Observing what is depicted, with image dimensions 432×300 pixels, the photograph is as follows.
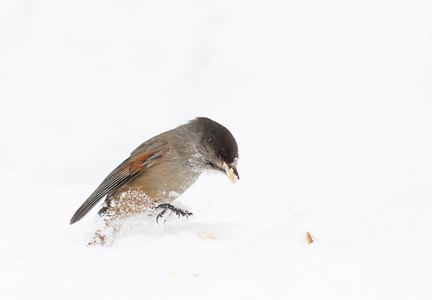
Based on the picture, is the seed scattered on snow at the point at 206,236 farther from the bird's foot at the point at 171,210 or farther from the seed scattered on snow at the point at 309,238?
the seed scattered on snow at the point at 309,238

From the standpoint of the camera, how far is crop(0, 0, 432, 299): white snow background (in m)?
4.07

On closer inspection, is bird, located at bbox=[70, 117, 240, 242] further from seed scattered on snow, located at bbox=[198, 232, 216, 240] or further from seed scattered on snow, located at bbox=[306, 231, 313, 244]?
seed scattered on snow, located at bbox=[306, 231, 313, 244]

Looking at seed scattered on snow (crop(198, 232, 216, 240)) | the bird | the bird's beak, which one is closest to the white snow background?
seed scattered on snow (crop(198, 232, 216, 240))

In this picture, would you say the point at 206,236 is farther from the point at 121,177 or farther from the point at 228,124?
the point at 228,124

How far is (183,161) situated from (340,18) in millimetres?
4181

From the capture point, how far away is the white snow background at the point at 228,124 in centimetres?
407

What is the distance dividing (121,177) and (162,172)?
1.10 ft

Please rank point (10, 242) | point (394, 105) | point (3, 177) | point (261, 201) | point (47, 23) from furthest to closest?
point (47, 23), point (394, 105), point (3, 177), point (261, 201), point (10, 242)

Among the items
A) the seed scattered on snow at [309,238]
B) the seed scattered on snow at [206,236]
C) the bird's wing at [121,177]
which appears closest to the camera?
the seed scattered on snow at [309,238]

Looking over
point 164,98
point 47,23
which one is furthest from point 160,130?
point 47,23

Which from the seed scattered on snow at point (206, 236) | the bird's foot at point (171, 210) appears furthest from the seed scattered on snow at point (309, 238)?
the bird's foot at point (171, 210)

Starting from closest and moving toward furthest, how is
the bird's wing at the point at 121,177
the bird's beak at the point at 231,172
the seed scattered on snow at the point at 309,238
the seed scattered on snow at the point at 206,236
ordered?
1. the seed scattered on snow at the point at 309,238
2. the seed scattered on snow at the point at 206,236
3. the bird's wing at the point at 121,177
4. the bird's beak at the point at 231,172

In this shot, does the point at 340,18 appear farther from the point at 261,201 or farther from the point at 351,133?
the point at 261,201

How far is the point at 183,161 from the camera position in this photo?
200 inches
